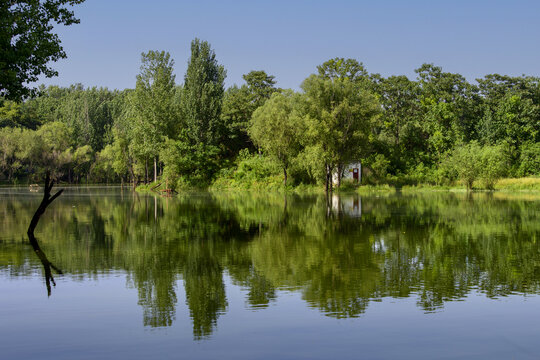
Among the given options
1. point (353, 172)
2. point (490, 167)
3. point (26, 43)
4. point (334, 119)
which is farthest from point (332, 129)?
point (26, 43)

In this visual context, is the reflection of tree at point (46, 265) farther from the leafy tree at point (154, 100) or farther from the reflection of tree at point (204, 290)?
the leafy tree at point (154, 100)

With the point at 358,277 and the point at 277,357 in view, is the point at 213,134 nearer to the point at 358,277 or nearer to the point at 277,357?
the point at 358,277

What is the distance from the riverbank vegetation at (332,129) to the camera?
6501 centimetres

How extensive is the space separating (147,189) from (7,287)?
78154 mm

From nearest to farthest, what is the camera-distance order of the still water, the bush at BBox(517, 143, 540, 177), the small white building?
the still water < the small white building < the bush at BBox(517, 143, 540, 177)

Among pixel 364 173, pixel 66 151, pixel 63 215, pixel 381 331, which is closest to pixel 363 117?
pixel 364 173

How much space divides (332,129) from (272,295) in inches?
2067

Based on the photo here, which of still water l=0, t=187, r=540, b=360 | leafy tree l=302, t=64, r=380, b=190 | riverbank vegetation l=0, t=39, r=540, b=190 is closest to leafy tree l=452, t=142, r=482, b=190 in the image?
riverbank vegetation l=0, t=39, r=540, b=190

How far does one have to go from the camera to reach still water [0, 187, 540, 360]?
8.68 meters

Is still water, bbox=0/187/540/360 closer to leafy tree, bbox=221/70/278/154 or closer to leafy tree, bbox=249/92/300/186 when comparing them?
leafy tree, bbox=249/92/300/186

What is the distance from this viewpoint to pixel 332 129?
6341cm

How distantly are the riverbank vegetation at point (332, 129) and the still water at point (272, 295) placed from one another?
136 feet

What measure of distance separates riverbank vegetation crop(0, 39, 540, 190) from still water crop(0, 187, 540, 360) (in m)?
41.6

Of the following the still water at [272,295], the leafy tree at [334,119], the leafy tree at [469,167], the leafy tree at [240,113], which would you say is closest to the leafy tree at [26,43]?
the still water at [272,295]
